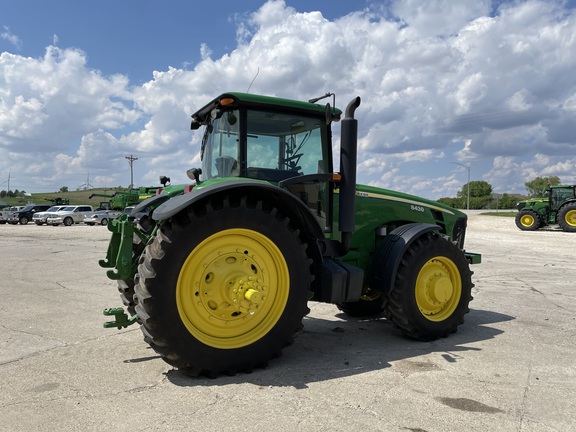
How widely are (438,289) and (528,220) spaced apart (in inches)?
982

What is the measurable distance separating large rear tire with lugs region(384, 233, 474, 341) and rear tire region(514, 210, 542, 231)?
79.0ft

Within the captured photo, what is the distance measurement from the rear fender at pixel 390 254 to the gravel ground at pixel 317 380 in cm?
66

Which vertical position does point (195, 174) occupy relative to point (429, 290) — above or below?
above

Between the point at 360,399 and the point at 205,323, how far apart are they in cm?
138

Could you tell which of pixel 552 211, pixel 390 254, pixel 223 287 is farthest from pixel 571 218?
pixel 223 287

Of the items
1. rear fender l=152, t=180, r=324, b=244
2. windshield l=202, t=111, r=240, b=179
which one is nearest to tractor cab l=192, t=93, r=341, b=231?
windshield l=202, t=111, r=240, b=179

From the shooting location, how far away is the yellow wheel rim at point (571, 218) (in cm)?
2483

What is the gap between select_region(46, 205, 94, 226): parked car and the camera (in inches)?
1390

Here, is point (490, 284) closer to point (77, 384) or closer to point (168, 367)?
point (168, 367)

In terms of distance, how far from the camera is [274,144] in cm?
466

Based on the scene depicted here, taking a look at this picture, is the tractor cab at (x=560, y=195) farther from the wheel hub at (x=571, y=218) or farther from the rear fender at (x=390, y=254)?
the rear fender at (x=390, y=254)

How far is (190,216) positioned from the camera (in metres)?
3.70

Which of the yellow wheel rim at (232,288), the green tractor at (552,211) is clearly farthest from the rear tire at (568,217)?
the yellow wheel rim at (232,288)

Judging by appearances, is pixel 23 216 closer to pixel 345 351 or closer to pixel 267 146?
pixel 267 146
